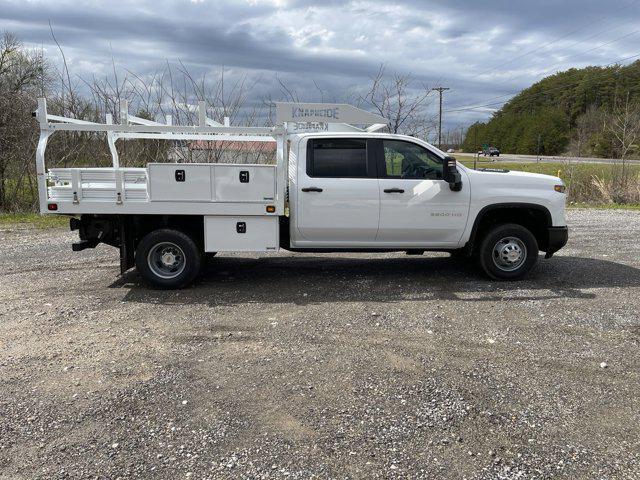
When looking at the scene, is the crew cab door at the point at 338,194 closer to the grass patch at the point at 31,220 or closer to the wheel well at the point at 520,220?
the wheel well at the point at 520,220

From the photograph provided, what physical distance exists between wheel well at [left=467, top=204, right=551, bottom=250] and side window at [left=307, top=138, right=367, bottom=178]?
1.76 metres

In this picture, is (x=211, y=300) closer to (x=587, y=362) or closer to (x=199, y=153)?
(x=587, y=362)

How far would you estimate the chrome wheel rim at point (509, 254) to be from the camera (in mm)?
7035

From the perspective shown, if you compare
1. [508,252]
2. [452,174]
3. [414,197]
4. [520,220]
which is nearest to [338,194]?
[414,197]

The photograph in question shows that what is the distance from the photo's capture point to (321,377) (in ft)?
14.0

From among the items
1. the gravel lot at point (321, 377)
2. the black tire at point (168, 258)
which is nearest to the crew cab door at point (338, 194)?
the gravel lot at point (321, 377)

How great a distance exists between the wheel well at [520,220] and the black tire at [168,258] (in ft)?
12.0

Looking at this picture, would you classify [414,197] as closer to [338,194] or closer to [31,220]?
[338,194]

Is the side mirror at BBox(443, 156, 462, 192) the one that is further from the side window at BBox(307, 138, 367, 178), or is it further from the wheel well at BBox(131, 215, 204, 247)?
the wheel well at BBox(131, 215, 204, 247)

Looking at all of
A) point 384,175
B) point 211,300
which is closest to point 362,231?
point 384,175

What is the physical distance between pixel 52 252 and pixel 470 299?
7.02 metres

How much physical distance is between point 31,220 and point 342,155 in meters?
9.88

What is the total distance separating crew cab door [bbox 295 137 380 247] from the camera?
21.8ft

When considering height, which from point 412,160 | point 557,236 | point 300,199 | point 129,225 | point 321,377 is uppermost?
point 412,160
